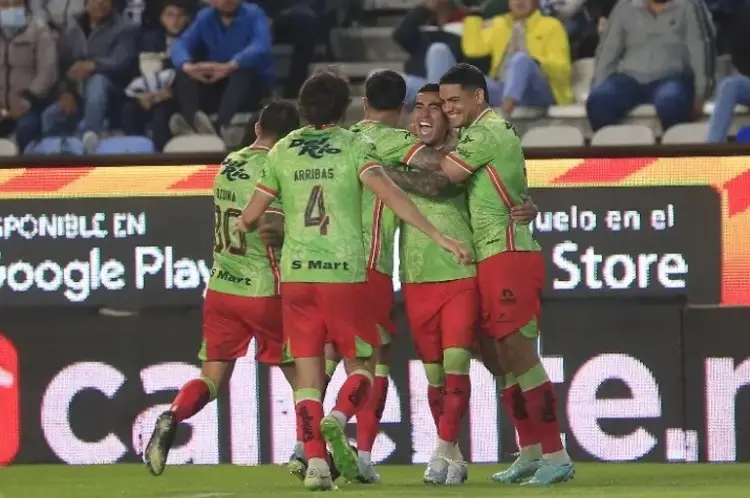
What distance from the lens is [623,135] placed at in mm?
12555

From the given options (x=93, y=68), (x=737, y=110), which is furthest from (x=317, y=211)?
(x=93, y=68)

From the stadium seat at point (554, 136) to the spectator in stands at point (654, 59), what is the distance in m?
0.49

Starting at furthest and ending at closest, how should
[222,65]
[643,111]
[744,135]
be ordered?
[222,65] → [643,111] → [744,135]

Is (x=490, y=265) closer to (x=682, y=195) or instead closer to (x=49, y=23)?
(x=682, y=195)

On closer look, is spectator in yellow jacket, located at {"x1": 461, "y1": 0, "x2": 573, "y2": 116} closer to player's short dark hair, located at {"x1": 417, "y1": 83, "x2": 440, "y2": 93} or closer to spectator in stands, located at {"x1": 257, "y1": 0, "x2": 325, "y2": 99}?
spectator in stands, located at {"x1": 257, "y1": 0, "x2": 325, "y2": 99}

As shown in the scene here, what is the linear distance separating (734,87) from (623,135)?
88cm

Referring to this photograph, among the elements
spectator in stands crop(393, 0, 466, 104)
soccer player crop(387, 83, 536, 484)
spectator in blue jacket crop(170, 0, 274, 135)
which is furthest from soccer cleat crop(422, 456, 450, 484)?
spectator in blue jacket crop(170, 0, 274, 135)

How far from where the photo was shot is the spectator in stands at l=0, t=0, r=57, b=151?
1455cm

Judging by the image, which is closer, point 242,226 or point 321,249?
point 321,249

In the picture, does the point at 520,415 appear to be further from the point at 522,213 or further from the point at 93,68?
the point at 93,68

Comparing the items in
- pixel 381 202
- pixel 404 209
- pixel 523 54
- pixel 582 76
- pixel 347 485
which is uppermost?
pixel 523 54

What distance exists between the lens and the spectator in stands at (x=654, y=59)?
13.0m

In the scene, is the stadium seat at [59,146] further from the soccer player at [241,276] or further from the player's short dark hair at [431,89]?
the player's short dark hair at [431,89]

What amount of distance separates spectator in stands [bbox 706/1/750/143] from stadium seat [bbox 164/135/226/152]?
3.38 meters
